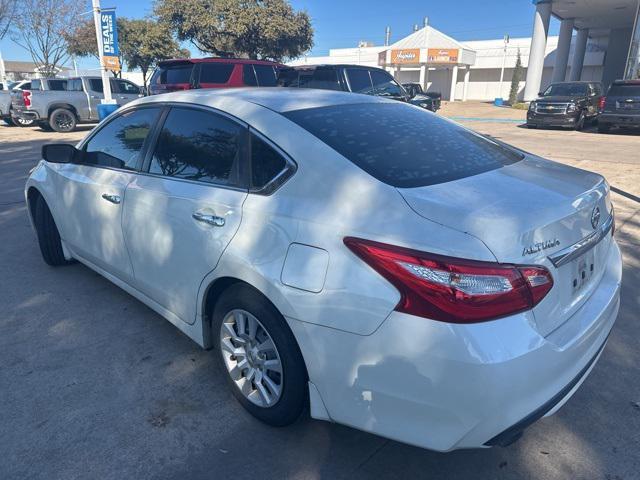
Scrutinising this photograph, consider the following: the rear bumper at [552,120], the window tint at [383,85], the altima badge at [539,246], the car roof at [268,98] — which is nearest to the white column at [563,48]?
the rear bumper at [552,120]

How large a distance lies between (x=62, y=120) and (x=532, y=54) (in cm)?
2334

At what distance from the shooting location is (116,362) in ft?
9.89

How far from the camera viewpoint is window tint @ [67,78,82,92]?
16547 millimetres

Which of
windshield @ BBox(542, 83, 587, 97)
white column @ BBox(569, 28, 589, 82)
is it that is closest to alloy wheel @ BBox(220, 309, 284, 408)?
windshield @ BBox(542, 83, 587, 97)

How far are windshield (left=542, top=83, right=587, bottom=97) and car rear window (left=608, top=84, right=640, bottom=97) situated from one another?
61.6 inches

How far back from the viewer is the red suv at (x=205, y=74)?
461 inches

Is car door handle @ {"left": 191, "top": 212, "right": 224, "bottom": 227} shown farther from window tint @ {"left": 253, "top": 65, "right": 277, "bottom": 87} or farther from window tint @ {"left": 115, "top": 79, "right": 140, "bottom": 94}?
window tint @ {"left": 115, "top": 79, "right": 140, "bottom": 94}

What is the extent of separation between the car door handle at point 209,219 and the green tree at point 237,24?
28.4m

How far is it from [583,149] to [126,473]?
13424 mm

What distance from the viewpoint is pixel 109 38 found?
A: 16750 mm

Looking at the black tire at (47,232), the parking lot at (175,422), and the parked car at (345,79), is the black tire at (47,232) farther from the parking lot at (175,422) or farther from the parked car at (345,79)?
the parked car at (345,79)

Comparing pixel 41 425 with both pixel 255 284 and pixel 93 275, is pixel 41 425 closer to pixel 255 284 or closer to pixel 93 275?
pixel 255 284

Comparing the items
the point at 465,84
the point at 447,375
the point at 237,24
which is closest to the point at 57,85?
the point at 237,24

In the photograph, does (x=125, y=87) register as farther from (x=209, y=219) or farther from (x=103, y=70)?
(x=209, y=219)
